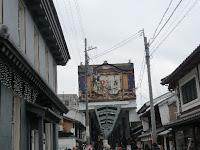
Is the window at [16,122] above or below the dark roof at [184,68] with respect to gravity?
below

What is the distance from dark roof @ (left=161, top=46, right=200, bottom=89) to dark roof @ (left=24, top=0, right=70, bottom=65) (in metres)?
6.20

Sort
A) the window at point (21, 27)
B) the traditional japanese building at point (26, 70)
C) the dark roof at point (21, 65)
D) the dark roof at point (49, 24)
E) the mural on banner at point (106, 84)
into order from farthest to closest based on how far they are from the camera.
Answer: the mural on banner at point (106, 84), the dark roof at point (49, 24), the window at point (21, 27), the traditional japanese building at point (26, 70), the dark roof at point (21, 65)

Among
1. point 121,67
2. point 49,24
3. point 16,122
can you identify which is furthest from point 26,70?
point 121,67

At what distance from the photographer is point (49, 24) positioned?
1211cm

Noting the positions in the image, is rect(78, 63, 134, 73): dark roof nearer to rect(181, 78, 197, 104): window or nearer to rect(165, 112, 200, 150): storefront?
rect(165, 112, 200, 150): storefront

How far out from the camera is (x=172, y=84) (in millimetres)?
21172

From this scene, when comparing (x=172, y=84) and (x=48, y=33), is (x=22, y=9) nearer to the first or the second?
(x=48, y=33)

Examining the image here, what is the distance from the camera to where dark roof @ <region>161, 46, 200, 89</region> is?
47.1ft

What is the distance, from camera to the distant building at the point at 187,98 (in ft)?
50.7

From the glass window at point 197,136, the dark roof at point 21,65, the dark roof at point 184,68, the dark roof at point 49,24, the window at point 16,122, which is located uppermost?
the dark roof at point 49,24

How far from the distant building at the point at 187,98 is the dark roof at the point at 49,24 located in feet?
20.3

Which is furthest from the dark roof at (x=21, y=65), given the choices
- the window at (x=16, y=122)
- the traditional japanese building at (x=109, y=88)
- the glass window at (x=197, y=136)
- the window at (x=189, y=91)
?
the traditional japanese building at (x=109, y=88)

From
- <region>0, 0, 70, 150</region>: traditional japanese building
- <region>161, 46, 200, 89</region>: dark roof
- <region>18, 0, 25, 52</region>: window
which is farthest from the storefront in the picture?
<region>18, 0, 25, 52</region>: window

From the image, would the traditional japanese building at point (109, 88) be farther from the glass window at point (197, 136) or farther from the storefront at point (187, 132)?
the glass window at point (197, 136)
